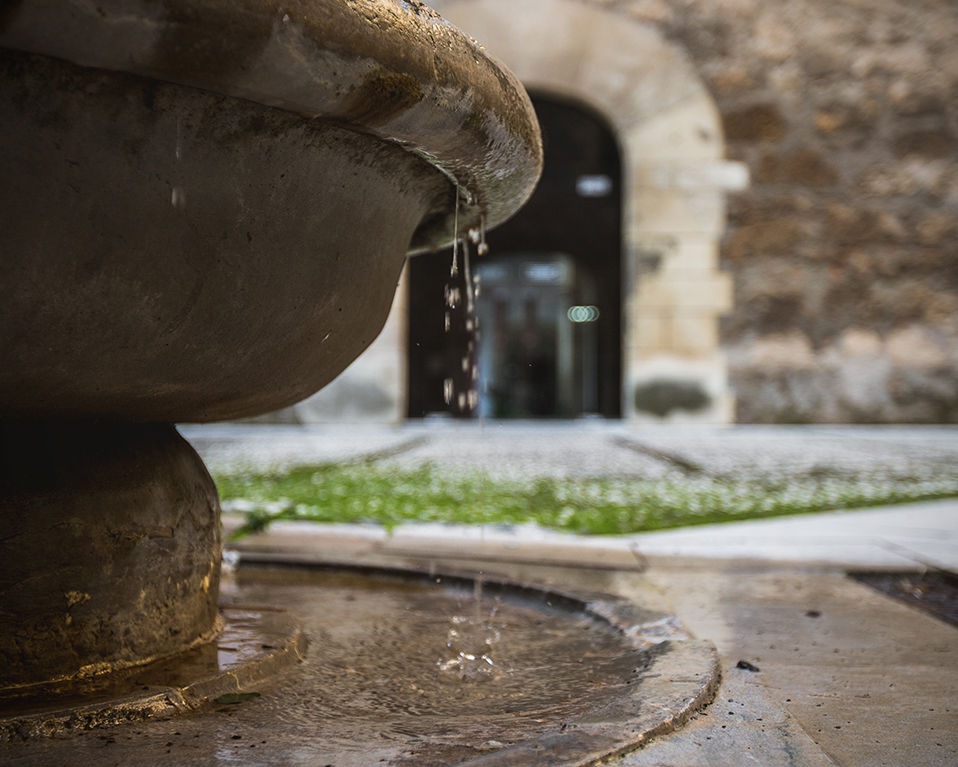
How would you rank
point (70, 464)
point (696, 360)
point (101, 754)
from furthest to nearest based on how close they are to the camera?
point (696, 360)
point (70, 464)
point (101, 754)

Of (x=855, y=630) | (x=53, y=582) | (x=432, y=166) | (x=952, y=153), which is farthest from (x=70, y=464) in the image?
(x=952, y=153)

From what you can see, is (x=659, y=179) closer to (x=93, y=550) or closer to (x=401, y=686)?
(x=401, y=686)

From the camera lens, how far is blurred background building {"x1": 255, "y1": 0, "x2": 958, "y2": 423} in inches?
297

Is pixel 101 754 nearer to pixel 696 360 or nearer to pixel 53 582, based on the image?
pixel 53 582

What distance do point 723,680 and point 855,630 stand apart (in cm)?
60

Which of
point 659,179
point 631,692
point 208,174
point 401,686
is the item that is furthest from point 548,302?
point 208,174

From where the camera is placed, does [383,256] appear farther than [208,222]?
Yes

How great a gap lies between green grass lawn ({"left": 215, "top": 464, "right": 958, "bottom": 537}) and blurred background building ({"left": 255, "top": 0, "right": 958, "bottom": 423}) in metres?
2.70

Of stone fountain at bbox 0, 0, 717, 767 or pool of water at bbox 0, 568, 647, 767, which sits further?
pool of water at bbox 0, 568, 647, 767

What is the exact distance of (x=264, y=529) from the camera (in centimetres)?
317

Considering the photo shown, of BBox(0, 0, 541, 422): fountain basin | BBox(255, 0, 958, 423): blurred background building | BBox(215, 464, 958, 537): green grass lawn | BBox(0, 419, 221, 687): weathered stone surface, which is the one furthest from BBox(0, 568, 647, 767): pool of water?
BBox(255, 0, 958, 423): blurred background building

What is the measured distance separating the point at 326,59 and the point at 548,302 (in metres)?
22.2

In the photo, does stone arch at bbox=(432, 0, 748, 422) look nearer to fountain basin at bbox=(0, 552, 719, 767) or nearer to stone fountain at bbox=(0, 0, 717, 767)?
fountain basin at bbox=(0, 552, 719, 767)

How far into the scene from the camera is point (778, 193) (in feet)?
24.8
